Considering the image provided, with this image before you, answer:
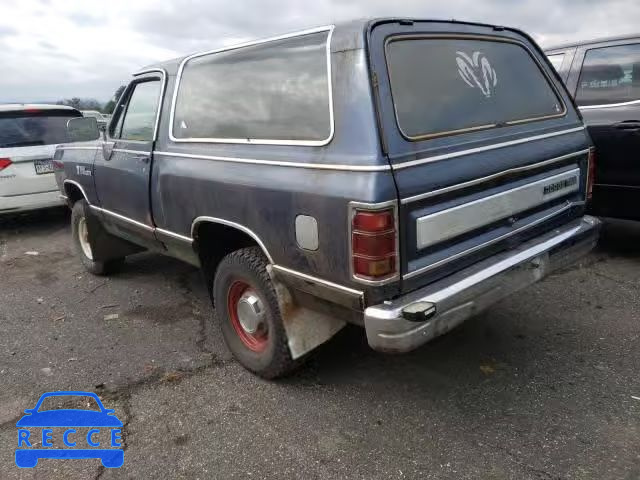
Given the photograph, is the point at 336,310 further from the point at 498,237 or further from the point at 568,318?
the point at 568,318

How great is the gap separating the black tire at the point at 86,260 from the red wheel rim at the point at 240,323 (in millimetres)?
2287

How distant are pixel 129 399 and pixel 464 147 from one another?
232 centimetres

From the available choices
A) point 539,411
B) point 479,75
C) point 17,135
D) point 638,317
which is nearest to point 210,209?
point 479,75

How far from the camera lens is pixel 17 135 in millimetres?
6875

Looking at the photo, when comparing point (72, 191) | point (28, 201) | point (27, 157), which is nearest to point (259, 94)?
point (72, 191)

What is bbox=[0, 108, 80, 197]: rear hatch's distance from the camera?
21.7ft

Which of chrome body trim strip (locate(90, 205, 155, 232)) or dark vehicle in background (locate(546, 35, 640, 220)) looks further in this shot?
dark vehicle in background (locate(546, 35, 640, 220))

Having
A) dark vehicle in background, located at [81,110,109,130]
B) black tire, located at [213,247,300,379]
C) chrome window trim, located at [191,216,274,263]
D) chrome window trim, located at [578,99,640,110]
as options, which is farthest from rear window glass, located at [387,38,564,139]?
dark vehicle in background, located at [81,110,109,130]

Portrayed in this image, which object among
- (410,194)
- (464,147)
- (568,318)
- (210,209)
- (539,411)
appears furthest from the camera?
→ (568,318)

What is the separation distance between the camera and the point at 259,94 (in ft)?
9.57

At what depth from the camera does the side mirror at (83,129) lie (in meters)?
4.62

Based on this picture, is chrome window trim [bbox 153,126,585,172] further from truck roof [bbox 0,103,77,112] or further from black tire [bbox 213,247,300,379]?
truck roof [bbox 0,103,77,112]

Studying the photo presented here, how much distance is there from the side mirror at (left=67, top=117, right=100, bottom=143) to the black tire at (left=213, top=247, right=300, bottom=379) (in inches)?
87.1

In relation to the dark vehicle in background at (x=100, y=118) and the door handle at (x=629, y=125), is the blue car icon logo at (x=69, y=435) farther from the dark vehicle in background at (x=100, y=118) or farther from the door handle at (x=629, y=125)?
the door handle at (x=629, y=125)
